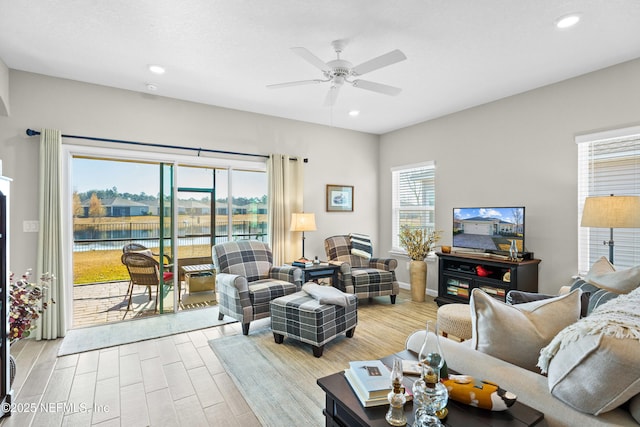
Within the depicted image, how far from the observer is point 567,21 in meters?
2.44

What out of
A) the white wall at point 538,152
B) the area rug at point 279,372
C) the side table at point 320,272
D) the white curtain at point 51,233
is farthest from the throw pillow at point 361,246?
the white curtain at point 51,233

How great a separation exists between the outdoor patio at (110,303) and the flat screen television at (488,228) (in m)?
3.69

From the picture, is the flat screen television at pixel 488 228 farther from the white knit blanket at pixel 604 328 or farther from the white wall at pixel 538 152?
the white knit blanket at pixel 604 328

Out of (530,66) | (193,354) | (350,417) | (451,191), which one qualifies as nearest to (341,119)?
(451,191)

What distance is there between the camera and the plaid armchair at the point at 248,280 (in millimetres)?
3424

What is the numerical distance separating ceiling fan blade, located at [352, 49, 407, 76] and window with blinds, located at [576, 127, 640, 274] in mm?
2410

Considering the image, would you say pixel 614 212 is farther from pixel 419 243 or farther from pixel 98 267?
pixel 98 267

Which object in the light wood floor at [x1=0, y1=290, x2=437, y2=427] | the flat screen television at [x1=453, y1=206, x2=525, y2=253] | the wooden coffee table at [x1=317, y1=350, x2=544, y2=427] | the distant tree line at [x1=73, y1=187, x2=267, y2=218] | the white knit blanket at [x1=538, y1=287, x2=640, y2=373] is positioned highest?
the distant tree line at [x1=73, y1=187, x2=267, y2=218]

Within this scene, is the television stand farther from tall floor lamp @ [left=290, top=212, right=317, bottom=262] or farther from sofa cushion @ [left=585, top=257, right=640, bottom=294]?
tall floor lamp @ [left=290, top=212, right=317, bottom=262]

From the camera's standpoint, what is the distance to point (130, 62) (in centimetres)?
313

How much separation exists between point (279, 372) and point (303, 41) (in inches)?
108

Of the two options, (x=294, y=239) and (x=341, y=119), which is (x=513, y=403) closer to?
(x=294, y=239)

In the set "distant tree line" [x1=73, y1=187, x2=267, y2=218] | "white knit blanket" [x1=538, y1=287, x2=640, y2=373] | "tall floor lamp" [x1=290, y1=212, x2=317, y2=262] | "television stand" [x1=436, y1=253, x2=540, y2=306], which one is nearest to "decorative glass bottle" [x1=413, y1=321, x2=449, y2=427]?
"white knit blanket" [x1=538, y1=287, x2=640, y2=373]

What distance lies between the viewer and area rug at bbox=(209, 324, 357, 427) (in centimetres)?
214
